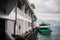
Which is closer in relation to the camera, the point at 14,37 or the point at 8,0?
the point at 8,0

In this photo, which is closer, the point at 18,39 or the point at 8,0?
the point at 8,0

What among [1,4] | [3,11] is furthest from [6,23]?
[1,4]

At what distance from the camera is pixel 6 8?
8133mm

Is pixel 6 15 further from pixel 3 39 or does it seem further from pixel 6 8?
pixel 3 39

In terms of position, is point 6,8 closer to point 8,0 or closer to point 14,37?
point 8,0

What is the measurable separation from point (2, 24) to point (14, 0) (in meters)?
1.69

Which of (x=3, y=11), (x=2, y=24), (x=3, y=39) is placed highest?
(x=3, y=11)

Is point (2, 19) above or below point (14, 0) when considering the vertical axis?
below

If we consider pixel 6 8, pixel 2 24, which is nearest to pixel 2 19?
pixel 2 24

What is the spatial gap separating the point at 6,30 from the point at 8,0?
1974 mm

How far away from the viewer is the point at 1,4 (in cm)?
763

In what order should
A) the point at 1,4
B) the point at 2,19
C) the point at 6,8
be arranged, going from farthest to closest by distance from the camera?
1. the point at 2,19
2. the point at 6,8
3. the point at 1,4

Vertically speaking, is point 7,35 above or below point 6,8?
below

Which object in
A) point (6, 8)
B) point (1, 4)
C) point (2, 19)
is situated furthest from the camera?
point (2, 19)
